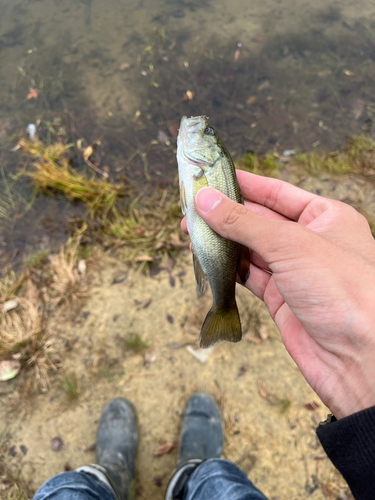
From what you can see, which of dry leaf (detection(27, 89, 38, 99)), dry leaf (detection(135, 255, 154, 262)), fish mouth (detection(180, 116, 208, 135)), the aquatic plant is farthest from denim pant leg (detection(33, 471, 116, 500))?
dry leaf (detection(27, 89, 38, 99))

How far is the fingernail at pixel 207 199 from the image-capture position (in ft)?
6.62

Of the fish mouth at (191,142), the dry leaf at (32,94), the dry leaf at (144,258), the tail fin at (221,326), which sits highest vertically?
the fish mouth at (191,142)

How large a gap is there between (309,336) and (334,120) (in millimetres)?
4438

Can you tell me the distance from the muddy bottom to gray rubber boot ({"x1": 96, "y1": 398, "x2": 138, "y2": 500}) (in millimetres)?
80

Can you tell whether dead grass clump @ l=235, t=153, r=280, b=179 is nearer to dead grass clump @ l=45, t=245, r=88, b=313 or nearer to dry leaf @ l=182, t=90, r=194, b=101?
dry leaf @ l=182, t=90, r=194, b=101

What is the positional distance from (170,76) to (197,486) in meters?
6.07

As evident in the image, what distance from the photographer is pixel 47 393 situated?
121 inches

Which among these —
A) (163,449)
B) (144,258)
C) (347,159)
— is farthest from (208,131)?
(347,159)

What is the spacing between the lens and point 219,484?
2414mm

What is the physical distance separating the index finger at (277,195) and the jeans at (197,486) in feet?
7.92

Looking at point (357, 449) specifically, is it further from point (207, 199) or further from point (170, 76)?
point (170, 76)

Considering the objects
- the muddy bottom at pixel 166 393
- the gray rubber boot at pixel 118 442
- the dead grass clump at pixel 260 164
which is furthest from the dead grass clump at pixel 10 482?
the dead grass clump at pixel 260 164

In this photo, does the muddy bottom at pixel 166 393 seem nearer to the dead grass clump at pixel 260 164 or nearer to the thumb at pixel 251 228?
the thumb at pixel 251 228

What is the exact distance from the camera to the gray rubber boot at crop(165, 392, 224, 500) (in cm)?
290
